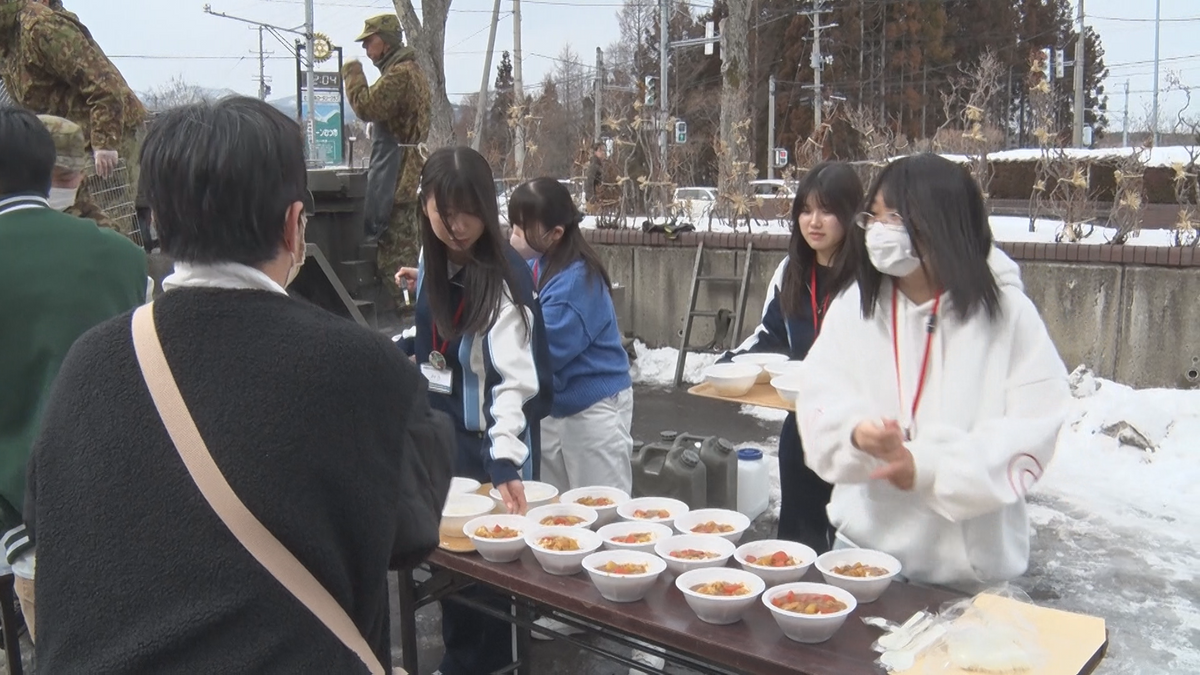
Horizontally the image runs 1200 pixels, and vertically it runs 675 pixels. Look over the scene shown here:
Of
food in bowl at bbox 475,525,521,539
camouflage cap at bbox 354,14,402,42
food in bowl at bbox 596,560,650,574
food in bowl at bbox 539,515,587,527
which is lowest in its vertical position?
food in bowl at bbox 539,515,587,527

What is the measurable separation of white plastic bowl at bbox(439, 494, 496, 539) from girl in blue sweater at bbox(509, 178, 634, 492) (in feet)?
2.59

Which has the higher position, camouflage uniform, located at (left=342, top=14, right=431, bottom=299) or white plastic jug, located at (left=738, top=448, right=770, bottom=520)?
camouflage uniform, located at (left=342, top=14, right=431, bottom=299)

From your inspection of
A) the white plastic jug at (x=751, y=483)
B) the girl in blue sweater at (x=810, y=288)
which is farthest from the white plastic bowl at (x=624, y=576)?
the white plastic jug at (x=751, y=483)

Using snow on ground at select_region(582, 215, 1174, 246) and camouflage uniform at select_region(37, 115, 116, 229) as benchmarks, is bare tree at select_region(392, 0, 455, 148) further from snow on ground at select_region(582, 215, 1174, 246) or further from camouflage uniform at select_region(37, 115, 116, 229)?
camouflage uniform at select_region(37, 115, 116, 229)

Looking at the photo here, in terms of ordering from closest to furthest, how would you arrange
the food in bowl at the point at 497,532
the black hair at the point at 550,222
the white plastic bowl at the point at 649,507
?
the food in bowl at the point at 497,532
the white plastic bowl at the point at 649,507
the black hair at the point at 550,222

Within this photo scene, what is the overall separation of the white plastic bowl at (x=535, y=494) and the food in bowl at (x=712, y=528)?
498 millimetres

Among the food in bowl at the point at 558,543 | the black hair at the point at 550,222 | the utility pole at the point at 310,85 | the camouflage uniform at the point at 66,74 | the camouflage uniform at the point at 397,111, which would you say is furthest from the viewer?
the utility pole at the point at 310,85

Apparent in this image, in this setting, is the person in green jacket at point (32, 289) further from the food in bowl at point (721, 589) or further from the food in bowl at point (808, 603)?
the food in bowl at point (808, 603)

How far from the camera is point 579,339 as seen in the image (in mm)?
3674

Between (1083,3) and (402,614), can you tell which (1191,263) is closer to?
(402,614)

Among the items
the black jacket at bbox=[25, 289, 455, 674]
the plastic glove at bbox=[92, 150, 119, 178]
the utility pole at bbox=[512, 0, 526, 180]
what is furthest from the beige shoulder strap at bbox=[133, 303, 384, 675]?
the utility pole at bbox=[512, 0, 526, 180]

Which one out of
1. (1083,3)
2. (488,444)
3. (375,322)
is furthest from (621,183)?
(1083,3)

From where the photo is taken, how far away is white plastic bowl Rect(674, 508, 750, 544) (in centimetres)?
264

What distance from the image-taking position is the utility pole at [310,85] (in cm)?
2089
